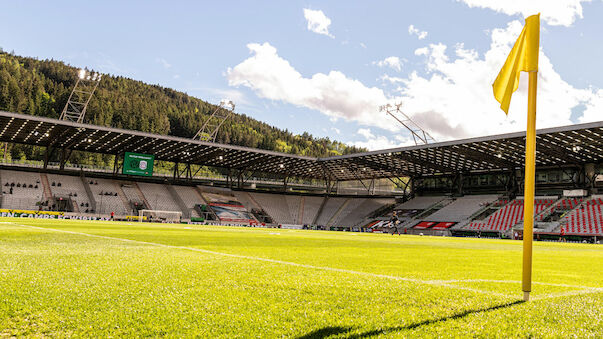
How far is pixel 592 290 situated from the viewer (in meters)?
4.91

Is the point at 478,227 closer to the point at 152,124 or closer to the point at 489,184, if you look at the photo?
the point at 489,184

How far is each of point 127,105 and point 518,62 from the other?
328 ft

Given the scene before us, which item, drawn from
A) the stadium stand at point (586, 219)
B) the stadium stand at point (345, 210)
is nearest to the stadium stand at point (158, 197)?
the stadium stand at point (345, 210)

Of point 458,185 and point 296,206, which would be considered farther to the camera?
point 296,206

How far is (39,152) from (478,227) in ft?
254

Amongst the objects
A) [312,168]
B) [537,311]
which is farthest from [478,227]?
[537,311]

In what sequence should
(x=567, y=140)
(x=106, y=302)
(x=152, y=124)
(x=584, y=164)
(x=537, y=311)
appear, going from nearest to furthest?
(x=106, y=302) < (x=537, y=311) < (x=567, y=140) < (x=584, y=164) < (x=152, y=124)

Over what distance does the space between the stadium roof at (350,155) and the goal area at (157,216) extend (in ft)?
26.6

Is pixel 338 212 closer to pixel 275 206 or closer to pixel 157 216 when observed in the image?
pixel 275 206

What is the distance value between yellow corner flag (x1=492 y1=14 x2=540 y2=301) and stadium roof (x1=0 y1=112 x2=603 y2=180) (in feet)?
114

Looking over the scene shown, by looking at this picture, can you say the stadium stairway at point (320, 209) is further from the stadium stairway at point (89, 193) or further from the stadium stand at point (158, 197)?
the stadium stairway at point (89, 193)

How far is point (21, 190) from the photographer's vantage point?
46.3 meters

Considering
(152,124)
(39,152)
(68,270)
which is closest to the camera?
(68,270)

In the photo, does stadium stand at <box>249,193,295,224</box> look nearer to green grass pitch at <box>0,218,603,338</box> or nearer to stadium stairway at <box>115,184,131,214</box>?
stadium stairway at <box>115,184,131,214</box>
